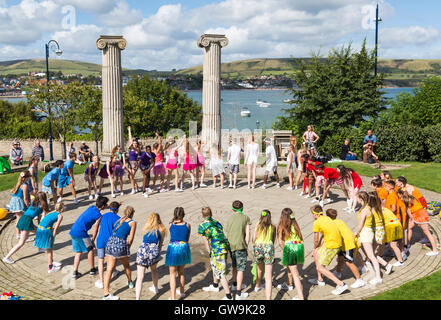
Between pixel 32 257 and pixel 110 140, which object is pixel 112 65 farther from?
pixel 32 257

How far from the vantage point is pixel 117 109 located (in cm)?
1783

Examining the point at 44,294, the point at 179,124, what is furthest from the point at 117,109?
the point at 179,124

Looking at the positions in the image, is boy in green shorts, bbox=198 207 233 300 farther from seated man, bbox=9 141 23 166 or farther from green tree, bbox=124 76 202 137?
green tree, bbox=124 76 202 137

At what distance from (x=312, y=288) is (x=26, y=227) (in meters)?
5.87

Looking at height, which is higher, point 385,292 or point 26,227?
point 26,227

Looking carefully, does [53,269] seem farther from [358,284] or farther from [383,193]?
[383,193]

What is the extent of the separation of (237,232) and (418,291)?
123 inches

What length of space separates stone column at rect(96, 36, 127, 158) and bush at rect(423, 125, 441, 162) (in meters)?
14.8

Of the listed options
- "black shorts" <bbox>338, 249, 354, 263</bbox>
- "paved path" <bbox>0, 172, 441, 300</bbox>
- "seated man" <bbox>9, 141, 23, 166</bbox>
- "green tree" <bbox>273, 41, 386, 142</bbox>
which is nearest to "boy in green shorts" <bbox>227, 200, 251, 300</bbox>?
"paved path" <bbox>0, 172, 441, 300</bbox>

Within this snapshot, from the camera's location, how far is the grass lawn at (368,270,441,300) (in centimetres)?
627

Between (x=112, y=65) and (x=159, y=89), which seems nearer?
(x=112, y=65)

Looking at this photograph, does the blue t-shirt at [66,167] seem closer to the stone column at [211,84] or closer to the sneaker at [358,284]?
the stone column at [211,84]

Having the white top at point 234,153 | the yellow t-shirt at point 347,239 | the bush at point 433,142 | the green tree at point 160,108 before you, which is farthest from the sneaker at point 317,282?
the green tree at point 160,108

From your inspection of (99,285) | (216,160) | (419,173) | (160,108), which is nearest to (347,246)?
(99,285)
